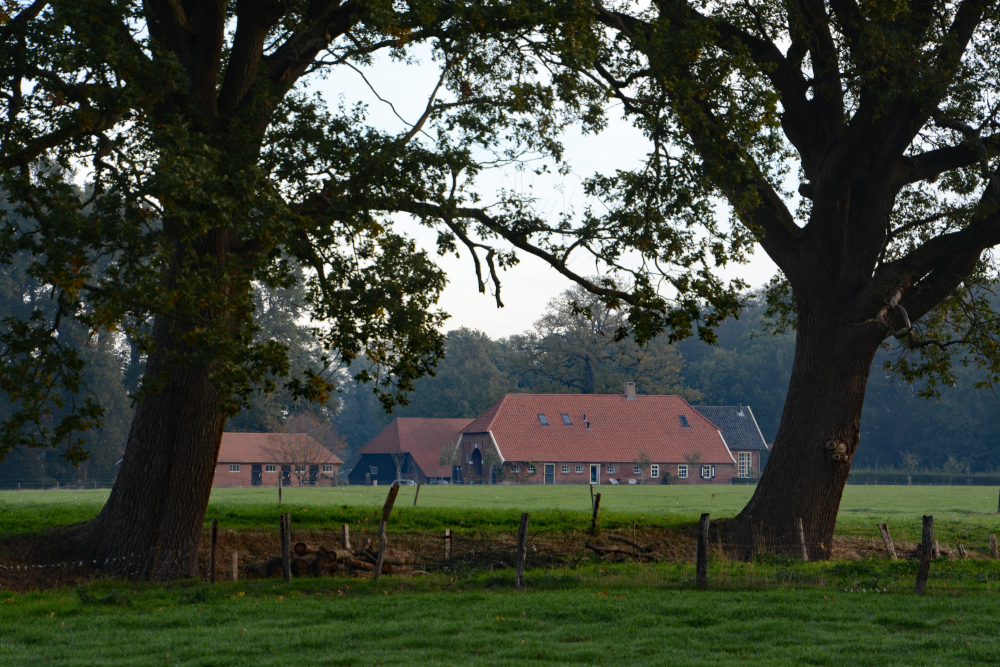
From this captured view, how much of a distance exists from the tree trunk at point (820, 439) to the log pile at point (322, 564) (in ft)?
22.8

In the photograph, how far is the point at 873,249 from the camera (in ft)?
63.9

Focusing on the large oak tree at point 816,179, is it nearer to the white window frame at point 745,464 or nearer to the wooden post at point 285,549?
the wooden post at point 285,549

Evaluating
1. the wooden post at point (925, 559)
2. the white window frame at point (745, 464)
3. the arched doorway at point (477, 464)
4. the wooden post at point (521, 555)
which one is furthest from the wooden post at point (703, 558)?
the white window frame at point (745, 464)

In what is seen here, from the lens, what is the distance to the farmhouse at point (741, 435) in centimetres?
8656

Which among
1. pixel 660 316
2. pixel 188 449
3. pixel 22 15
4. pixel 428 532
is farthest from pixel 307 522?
pixel 22 15

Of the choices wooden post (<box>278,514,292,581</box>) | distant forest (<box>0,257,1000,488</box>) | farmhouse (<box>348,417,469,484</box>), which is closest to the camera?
wooden post (<box>278,514,292,581</box>)

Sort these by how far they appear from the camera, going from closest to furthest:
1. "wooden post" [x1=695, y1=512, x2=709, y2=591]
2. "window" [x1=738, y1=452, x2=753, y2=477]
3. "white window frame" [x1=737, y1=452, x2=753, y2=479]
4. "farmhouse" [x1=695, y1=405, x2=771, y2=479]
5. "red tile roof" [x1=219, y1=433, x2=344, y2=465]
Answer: "wooden post" [x1=695, y1=512, x2=709, y2=591] < "red tile roof" [x1=219, y1=433, x2=344, y2=465] < "farmhouse" [x1=695, y1=405, x2=771, y2=479] < "white window frame" [x1=737, y1=452, x2=753, y2=479] < "window" [x1=738, y1=452, x2=753, y2=477]

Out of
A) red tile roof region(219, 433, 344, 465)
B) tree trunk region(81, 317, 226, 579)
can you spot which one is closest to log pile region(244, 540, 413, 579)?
tree trunk region(81, 317, 226, 579)

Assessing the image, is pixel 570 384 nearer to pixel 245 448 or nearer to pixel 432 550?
pixel 245 448

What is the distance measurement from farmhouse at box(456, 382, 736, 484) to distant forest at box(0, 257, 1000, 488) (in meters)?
5.34

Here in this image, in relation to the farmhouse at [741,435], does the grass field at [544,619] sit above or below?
below

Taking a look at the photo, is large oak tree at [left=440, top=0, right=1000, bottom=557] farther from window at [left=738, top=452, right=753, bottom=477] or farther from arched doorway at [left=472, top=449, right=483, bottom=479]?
window at [left=738, top=452, right=753, bottom=477]

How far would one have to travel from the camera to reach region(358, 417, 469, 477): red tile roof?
82250 millimetres

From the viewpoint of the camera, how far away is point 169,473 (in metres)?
15.3
